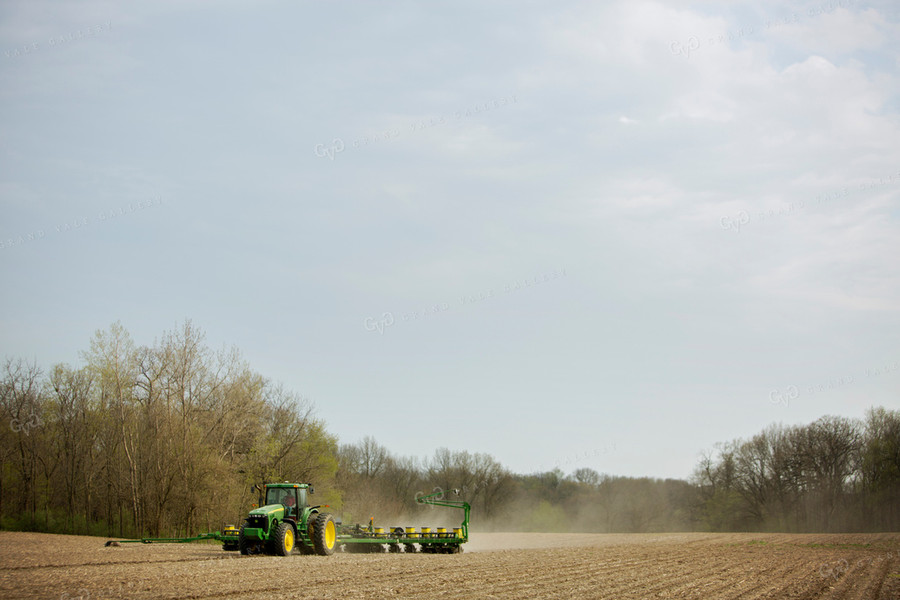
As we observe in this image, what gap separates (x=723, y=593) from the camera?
15.1 metres

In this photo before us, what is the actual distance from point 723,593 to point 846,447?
208 feet

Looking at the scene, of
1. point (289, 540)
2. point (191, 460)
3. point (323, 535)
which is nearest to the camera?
point (289, 540)

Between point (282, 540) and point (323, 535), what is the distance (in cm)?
194

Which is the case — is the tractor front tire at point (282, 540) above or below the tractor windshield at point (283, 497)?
below

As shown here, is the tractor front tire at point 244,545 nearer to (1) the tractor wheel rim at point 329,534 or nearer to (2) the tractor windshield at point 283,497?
(2) the tractor windshield at point 283,497

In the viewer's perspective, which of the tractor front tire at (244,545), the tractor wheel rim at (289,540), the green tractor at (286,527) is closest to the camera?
the tractor front tire at (244,545)

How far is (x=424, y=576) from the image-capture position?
693 inches

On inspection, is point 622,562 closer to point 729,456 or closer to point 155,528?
point 155,528

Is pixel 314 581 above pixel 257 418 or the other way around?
the other way around

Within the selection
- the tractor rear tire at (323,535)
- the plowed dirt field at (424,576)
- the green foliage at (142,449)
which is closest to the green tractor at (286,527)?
the tractor rear tire at (323,535)

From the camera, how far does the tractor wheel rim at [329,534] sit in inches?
935

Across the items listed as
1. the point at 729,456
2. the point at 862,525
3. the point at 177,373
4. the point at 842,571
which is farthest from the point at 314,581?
the point at 729,456

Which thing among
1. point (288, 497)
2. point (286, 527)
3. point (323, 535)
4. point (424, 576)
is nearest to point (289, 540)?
point (286, 527)

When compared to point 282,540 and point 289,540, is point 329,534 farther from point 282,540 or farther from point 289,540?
point 282,540
